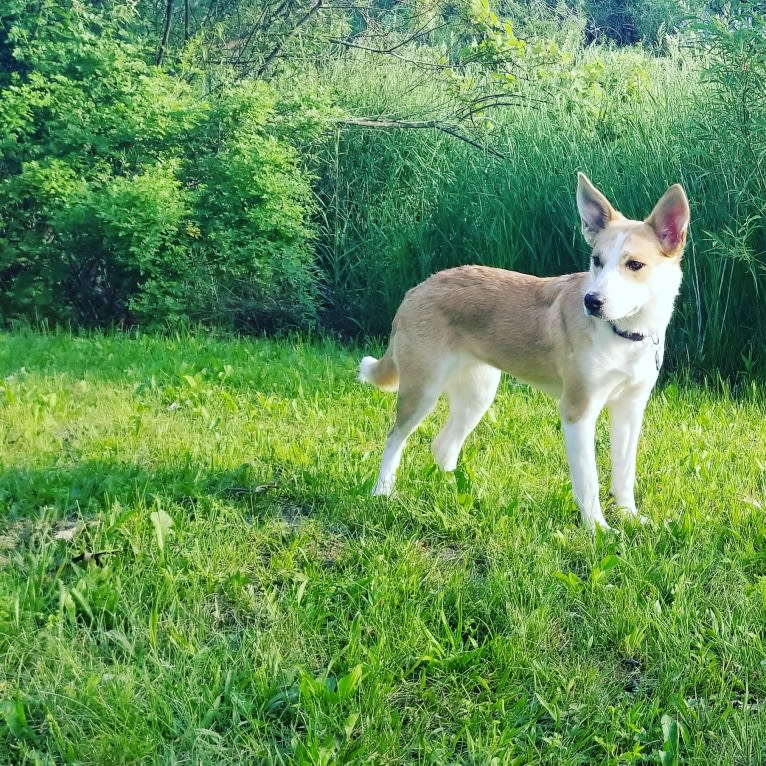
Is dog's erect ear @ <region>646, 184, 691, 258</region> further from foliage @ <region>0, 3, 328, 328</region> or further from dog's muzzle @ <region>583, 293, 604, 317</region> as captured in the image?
foliage @ <region>0, 3, 328, 328</region>

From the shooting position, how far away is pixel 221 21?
1055 cm

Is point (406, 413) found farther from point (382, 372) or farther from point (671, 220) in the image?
point (671, 220)

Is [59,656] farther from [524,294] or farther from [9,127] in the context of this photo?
[9,127]

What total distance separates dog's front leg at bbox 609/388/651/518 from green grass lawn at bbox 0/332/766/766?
0.16m

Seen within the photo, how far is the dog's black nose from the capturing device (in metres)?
3.36

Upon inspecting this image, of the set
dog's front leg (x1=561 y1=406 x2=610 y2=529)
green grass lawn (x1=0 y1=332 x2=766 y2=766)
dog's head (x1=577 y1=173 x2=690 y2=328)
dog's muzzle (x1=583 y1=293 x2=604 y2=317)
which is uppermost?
dog's head (x1=577 y1=173 x2=690 y2=328)

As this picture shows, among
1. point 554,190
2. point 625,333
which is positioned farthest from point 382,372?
point 554,190

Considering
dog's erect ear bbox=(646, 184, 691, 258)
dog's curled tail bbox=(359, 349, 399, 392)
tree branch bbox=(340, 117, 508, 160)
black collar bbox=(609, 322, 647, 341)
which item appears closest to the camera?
dog's erect ear bbox=(646, 184, 691, 258)

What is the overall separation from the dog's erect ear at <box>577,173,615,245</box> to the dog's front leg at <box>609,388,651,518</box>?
788 millimetres

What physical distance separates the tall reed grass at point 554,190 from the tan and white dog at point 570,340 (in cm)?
261

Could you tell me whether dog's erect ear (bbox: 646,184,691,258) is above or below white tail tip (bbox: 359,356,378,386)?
above

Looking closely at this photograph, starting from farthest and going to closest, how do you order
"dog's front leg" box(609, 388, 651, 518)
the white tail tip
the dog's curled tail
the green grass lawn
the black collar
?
the white tail tip → the dog's curled tail → "dog's front leg" box(609, 388, 651, 518) → the black collar → the green grass lawn

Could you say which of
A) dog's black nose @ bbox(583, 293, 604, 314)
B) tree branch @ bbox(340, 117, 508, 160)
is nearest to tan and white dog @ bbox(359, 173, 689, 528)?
dog's black nose @ bbox(583, 293, 604, 314)

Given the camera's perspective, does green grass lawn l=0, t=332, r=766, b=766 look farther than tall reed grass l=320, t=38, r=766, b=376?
No
